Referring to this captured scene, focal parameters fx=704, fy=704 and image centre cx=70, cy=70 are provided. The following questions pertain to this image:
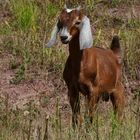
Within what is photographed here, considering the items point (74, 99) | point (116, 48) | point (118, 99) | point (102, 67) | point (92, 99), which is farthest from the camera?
point (116, 48)

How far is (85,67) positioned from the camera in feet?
23.5

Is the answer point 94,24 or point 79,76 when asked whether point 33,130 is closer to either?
point 79,76

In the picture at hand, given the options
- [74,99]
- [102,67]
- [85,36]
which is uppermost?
[85,36]

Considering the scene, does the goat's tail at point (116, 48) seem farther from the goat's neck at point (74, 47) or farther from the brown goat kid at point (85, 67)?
the goat's neck at point (74, 47)

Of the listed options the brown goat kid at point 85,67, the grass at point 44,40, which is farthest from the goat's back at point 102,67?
the grass at point 44,40

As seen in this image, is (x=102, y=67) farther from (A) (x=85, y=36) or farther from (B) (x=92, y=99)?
(A) (x=85, y=36)

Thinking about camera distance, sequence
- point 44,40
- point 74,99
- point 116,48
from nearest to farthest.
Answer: point 74,99 < point 116,48 < point 44,40

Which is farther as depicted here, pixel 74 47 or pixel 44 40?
pixel 44 40

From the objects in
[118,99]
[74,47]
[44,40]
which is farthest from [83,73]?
[44,40]

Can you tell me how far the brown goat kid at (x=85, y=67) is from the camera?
267 inches

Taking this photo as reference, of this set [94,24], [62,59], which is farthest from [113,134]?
[94,24]

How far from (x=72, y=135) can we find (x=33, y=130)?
1.80 ft

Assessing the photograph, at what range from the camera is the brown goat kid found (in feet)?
22.2

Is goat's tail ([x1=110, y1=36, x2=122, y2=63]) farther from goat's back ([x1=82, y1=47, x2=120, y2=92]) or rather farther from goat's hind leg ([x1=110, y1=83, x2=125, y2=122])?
goat's hind leg ([x1=110, y1=83, x2=125, y2=122])
